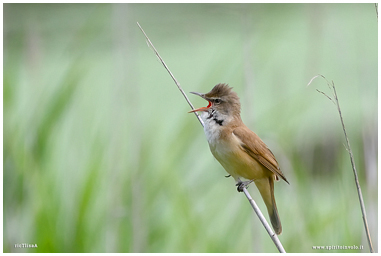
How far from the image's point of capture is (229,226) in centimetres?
289

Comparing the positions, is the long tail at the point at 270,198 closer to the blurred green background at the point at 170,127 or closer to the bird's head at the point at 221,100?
the blurred green background at the point at 170,127

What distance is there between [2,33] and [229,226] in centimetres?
201

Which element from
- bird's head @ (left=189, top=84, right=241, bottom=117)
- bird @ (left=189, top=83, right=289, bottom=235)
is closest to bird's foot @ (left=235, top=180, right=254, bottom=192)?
bird @ (left=189, top=83, right=289, bottom=235)

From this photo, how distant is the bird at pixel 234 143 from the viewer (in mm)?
2656

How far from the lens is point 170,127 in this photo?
11.3 feet

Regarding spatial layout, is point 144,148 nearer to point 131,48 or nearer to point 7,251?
point 131,48

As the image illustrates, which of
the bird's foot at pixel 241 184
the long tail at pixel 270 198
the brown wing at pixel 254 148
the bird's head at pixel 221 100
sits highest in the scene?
the bird's head at pixel 221 100

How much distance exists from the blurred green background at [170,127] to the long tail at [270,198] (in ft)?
0.42

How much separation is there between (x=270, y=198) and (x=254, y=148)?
1.14 ft

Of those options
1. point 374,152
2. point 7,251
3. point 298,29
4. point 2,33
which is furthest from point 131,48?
point 374,152

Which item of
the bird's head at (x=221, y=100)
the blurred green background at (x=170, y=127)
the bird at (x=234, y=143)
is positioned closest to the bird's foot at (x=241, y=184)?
the bird at (x=234, y=143)

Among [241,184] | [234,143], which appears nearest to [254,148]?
[234,143]

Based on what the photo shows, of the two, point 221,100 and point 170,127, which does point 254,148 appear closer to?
point 221,100

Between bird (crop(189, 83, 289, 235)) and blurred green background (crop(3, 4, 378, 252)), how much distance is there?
168mm
